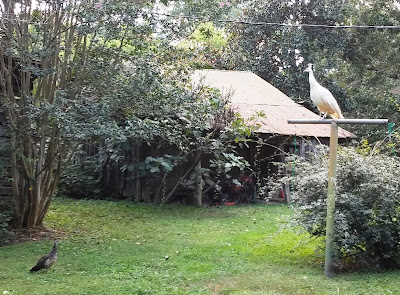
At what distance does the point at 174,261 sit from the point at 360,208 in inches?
103

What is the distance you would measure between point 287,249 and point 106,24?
4.66 m

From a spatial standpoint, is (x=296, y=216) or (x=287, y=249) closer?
(x=296, y=216)

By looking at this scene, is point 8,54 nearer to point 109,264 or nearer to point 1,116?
point 1,116

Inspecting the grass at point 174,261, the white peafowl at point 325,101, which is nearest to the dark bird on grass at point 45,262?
the grass at point 174,261

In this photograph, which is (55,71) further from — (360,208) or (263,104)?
(263,104)

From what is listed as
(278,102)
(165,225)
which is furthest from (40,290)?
(278,102)

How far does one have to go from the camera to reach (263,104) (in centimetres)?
1527

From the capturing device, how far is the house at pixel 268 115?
14.0 m

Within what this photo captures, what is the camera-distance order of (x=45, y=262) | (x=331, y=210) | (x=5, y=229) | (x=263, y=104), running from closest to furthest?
(x=45, y=262)
(x=331, y=210)
(x=5, y=229)
(x=263, y=104)

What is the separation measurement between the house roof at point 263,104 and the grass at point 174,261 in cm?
366

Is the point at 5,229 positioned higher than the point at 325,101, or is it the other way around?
the point at 325,101

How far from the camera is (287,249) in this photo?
26.4ft

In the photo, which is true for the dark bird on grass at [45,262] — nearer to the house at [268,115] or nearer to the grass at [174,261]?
the grass at [174,261]

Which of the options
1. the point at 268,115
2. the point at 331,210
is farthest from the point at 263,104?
the point at 331,210
